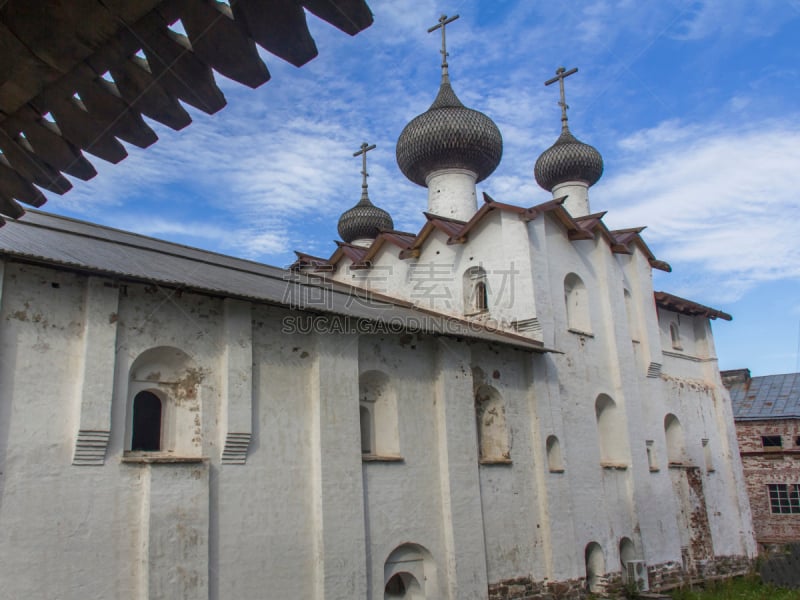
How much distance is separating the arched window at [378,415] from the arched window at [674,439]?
996 cm

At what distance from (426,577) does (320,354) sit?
12.6 feet

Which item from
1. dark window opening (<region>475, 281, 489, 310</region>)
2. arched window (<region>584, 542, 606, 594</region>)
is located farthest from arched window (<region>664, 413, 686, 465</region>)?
dark window opening (<region>475, 281, 489, 310</region>)

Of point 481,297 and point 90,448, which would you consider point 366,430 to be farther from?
point 481,297

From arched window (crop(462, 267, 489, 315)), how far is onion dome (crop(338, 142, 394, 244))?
5.84 m

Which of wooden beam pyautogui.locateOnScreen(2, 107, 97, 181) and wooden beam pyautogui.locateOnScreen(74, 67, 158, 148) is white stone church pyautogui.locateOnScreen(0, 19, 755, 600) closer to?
wooden beam pyautogui.locateOnScreen(2, 107, 97, 181)

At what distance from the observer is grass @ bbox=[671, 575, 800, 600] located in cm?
1495

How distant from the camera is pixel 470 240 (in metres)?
15.7

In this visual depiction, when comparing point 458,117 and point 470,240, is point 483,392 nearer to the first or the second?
point 470,240

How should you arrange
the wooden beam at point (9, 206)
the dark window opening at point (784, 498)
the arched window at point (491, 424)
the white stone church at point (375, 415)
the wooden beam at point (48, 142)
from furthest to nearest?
the dark window opening at point (784, 498) → the arched window at point (491, 424) → the white stone church at point (375, 415) → the wooden beam at point (9, 206) → the wooden beam at point (48, 142)

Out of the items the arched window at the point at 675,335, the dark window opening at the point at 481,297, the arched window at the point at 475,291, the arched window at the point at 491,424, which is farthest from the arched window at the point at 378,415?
the arched window at the point at 675,335

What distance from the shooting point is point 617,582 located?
14.0 m

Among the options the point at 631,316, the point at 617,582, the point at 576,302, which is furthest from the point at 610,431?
the point at 631,316

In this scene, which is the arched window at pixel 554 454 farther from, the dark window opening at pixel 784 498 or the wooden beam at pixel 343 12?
the dark window opening at pixel 784 498

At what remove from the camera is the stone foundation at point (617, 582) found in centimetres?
1200
